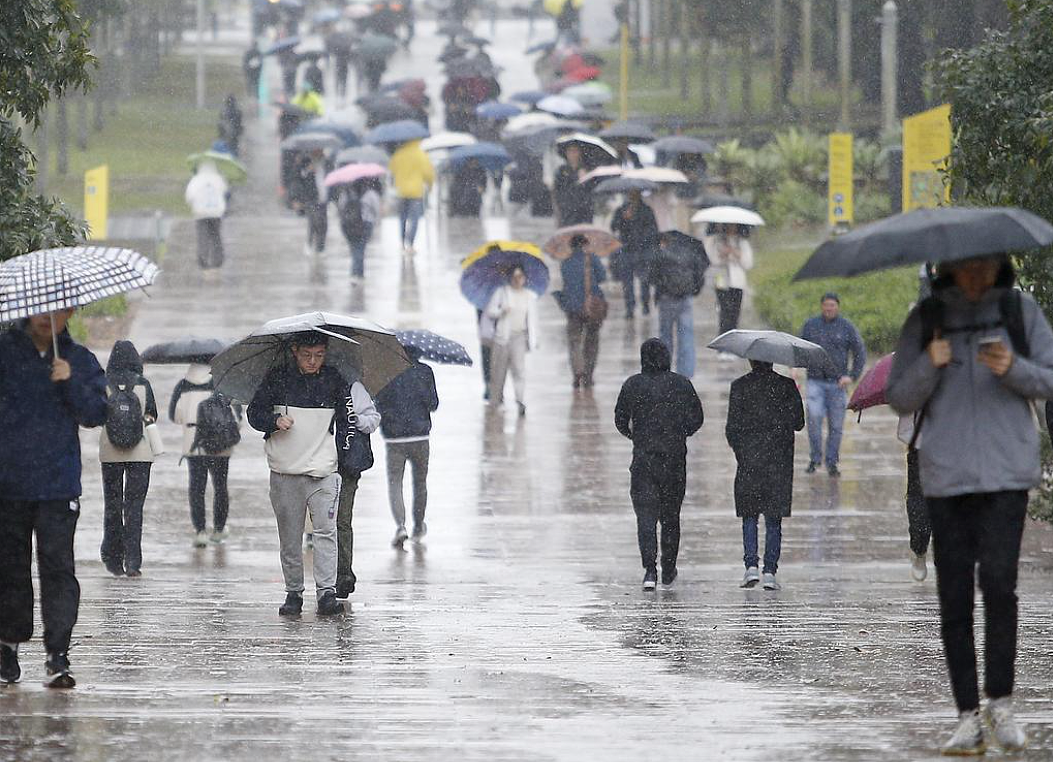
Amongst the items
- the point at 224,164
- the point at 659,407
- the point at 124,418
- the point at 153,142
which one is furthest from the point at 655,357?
the point at 153,142

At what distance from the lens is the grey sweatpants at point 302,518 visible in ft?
35.5

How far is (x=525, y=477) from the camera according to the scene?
1788 centimetres

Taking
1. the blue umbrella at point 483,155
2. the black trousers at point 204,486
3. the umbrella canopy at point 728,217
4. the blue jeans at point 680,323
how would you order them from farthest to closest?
the blue umbrella at point 483,155
the umbrella canopy at point 728,217
the blue jeans at point 680,323
the black trousers at point 204,486

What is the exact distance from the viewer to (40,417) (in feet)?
26.1

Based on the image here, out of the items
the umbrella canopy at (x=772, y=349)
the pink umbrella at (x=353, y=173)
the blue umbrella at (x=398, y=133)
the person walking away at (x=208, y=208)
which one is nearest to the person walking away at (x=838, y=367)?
the umbrella canopy at (x=772, y=349)

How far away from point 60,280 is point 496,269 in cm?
1279

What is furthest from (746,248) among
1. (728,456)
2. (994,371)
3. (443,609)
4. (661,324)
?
(994,371)

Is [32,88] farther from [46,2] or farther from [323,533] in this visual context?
[323,533]

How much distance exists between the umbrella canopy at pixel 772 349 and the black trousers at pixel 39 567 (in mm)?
5764

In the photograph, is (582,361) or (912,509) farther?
(582,361)

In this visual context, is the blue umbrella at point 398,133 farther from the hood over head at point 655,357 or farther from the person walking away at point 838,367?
the hood over head at point 655,357

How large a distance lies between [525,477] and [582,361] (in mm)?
4207

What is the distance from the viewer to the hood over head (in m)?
12.7

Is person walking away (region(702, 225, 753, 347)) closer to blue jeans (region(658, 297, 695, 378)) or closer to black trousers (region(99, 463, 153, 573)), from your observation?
blue jeans (region(658, 297, 695, 378))
